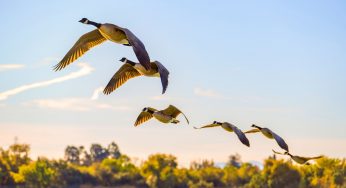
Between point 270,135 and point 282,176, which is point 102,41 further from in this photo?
point 282,176

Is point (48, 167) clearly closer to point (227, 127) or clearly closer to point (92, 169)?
point (92, 169)

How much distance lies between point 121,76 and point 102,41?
967mm

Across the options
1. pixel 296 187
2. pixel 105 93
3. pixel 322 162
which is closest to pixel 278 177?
pixel 296 187

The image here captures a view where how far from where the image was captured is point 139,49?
1113cm

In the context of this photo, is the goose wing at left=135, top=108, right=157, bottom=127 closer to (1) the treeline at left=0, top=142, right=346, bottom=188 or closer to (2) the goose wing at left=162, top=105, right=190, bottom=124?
(2) the goose wing at left=162, top=105, right=190, bottom=124

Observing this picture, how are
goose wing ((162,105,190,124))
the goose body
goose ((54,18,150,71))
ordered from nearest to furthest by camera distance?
goose ((54,18,150,71)) < the goose body < goose wing ((162,105,190,124))

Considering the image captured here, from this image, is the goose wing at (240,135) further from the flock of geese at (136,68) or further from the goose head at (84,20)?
the goose head at (84,20)

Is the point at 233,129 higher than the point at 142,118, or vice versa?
the point at 142,118

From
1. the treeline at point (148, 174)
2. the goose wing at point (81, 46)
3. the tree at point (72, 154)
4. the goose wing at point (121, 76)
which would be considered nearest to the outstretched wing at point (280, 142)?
the goose wing at point (121, 76)

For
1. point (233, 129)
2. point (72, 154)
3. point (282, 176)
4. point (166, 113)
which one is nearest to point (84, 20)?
point (166, 113)

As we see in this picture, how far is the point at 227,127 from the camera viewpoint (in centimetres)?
1405

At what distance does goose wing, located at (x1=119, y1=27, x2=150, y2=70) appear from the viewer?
10898 millimetres

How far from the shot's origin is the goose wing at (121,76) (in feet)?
53.8

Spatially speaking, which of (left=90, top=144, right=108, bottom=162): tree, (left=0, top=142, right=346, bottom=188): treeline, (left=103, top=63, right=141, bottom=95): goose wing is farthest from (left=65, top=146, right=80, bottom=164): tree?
(left=103, top=63, right=141, bottom=95): goose wing
